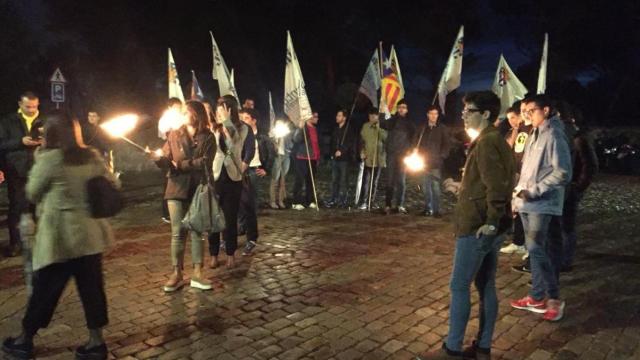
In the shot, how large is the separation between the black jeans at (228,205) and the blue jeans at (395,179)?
15.5 feet

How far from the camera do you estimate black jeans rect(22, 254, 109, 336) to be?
4020 mm

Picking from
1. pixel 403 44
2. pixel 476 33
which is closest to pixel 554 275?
pixel 403 44

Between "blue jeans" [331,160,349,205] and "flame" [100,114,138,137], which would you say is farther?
"blue jeans" [331,160,349,205]

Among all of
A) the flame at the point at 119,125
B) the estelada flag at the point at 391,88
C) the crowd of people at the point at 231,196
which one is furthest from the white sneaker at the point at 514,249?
the flame at the point at 119,125

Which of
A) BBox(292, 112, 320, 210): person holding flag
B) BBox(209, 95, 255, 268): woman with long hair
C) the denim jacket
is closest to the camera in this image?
the denim jacket

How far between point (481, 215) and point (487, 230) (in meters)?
0.13

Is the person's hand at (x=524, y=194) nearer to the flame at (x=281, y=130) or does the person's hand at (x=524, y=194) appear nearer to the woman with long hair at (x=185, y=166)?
the woman with long hair at (x=185, y=166)

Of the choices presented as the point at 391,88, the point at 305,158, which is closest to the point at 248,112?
the point at 305,158

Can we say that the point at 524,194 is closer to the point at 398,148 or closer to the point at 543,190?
the point at 543,190

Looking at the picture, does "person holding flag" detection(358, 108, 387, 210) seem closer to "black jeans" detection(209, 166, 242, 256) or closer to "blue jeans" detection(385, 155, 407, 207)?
"blue jeans" detection(385, 155, 407, 207)

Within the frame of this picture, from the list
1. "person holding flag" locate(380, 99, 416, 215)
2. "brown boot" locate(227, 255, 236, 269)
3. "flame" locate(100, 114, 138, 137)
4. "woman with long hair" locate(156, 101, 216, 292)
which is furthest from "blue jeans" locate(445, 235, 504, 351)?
"person holding flag" locate(380, 99, 416, 215)

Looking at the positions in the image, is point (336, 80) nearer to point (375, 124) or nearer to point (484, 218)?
point (375, 124)

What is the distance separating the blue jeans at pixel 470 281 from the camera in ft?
12.8

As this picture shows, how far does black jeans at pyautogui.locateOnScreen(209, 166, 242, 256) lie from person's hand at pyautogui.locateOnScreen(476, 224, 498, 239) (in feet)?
11.1
